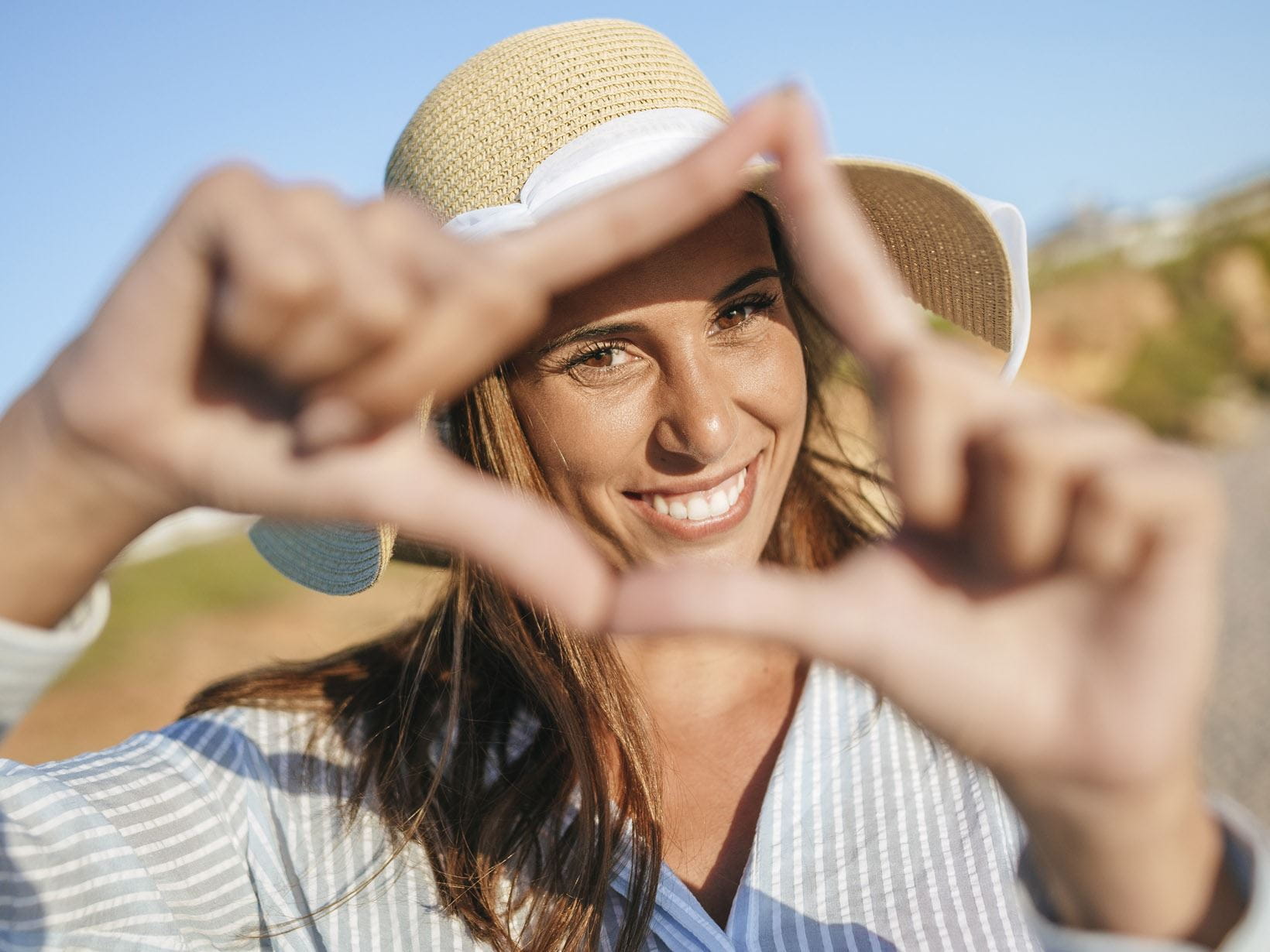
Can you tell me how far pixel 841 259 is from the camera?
867mm

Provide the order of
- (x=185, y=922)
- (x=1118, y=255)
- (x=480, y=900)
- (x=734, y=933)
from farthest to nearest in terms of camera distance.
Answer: (x=1118, y=255) < (x=480, y=900) < (x=734, y=933) < (x=185, y=922)

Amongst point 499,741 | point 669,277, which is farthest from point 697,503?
point 499,741

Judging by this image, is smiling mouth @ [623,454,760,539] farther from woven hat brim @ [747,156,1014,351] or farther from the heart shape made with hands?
the heart shape made with hands

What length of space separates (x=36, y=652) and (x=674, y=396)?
1100mm

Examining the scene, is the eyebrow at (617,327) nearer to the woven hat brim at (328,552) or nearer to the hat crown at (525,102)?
the hat crown at (525,102)

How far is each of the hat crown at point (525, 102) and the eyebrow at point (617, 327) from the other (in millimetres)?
258

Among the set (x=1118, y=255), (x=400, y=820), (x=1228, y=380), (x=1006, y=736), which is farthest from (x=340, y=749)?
(x=1118, y=255)

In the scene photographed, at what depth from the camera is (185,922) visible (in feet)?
5.03

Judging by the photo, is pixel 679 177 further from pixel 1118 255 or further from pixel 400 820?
pixel 1118 255

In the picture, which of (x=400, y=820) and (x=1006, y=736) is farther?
(x=400, y=820)

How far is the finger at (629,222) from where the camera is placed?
0.83 metres

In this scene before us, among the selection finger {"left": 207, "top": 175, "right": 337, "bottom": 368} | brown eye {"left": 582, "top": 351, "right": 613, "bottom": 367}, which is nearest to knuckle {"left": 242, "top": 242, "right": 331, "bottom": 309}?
finger {"left": 207, "top": 175, "right": 337, "bottom": 368}

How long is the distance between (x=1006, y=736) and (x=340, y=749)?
146cm

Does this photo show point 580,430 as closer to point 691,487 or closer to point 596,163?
point 691,487
